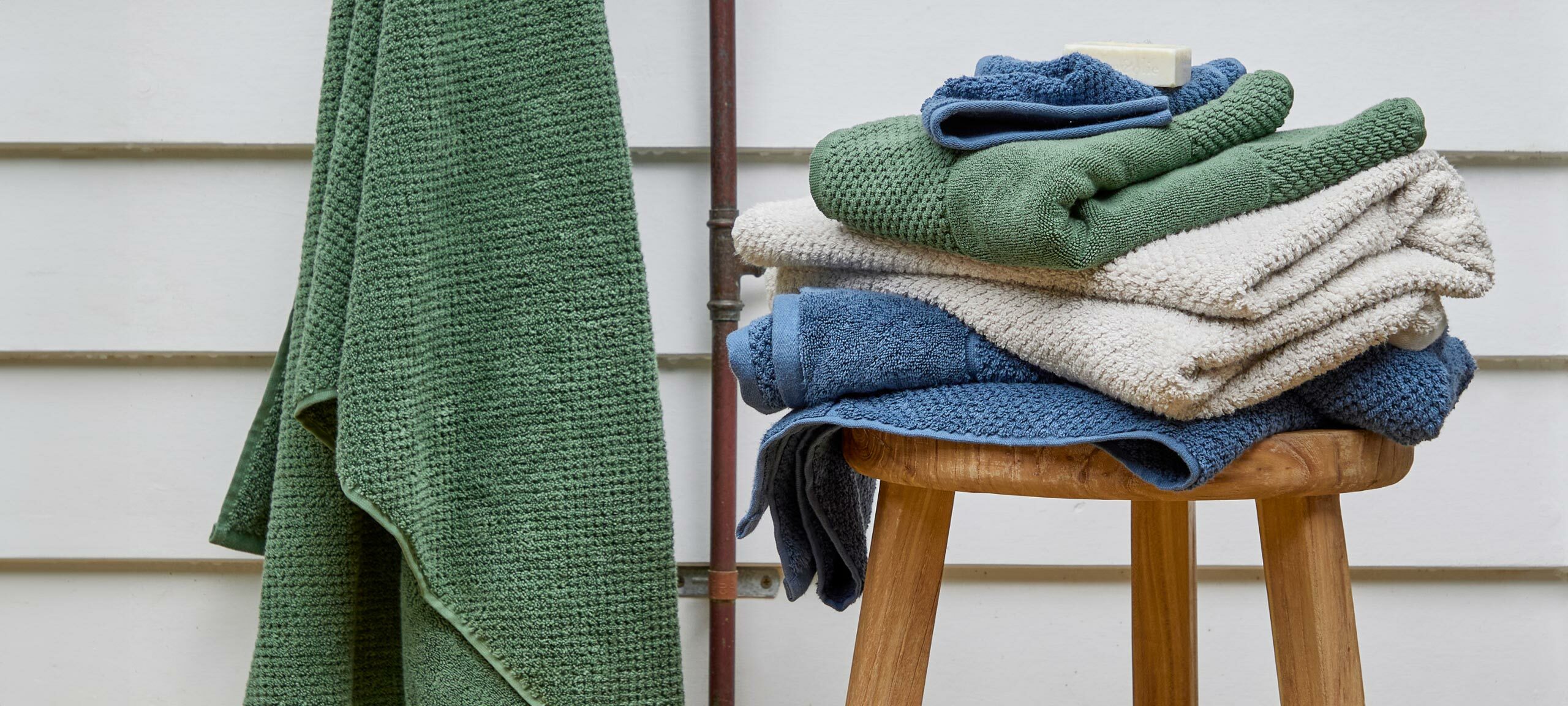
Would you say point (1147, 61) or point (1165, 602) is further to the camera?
point (1165, 602)

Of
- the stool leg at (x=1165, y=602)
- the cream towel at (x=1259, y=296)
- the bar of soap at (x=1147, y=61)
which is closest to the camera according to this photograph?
the cream towel at (x=1259, y=296)

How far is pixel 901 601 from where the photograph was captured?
0.54 meters

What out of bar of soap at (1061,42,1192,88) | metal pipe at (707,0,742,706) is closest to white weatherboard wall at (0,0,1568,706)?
metal pipe at (707,0,742,706)

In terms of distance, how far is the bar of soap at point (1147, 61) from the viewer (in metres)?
0.57

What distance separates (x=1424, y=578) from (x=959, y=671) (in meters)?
0.44

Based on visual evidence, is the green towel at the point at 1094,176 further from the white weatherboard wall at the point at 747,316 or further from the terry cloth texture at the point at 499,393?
the white weatherboard wall at the point at 747,316

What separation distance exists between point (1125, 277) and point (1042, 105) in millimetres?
102

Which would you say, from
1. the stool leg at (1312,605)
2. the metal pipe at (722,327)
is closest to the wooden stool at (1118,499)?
the stool leg at (1312,605)

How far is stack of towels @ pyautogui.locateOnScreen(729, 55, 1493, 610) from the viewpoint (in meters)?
0.47

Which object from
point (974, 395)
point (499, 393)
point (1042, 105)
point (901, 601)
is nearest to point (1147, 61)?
point (1042, 105)

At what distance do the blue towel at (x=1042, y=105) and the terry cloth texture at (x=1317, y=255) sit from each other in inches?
2.7

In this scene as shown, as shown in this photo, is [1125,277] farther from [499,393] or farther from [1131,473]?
[499,393]

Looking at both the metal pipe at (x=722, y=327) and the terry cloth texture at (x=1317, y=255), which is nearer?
the terry cloth texture at (x=1317, y=255)

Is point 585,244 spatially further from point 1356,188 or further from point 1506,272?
point 1506,272
